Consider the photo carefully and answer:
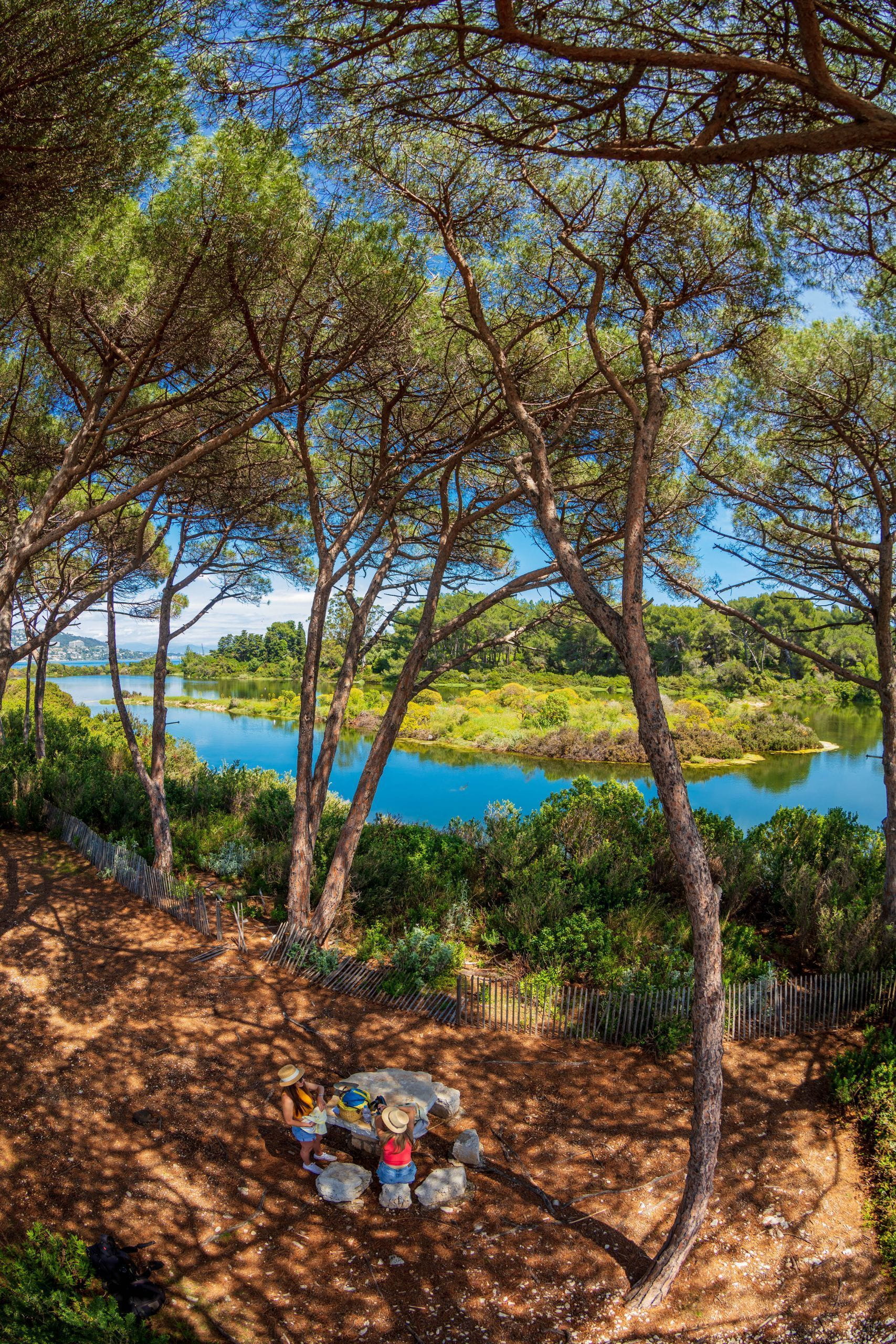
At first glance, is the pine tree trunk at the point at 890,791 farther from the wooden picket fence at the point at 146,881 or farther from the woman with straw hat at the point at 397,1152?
the wooden picket fence at the point at 146,881

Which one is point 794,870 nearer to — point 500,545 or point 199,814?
point 500,545

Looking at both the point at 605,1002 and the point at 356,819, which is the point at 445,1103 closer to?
the point at 605,1002

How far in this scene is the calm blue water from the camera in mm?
20688

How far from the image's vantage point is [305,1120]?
4957 millimetres

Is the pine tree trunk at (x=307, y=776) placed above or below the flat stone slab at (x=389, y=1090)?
above

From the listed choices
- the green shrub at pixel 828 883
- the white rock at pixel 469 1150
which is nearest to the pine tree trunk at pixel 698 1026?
the white rock at pixel 469 1150

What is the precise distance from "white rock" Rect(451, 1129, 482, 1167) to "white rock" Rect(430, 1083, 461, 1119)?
1.11 feet

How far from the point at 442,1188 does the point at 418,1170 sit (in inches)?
15.1

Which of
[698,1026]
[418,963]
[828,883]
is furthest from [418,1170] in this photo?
[828,883]

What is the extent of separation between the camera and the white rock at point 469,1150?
5.12 meters

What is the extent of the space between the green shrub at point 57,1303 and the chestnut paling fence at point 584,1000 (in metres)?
3.85

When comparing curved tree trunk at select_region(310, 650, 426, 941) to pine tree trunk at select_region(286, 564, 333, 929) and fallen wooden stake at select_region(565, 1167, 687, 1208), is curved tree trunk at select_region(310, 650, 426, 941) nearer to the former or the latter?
pine tree trunk at select_region(286, 564, 333, 929)

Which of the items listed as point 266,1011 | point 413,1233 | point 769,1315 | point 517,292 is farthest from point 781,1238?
point 517,292

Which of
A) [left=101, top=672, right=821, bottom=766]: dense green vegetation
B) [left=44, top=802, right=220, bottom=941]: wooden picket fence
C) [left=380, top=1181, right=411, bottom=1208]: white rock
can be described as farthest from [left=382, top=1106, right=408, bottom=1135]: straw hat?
[left=101, top=672, right=821, bottom=766]: dense green vegetation
